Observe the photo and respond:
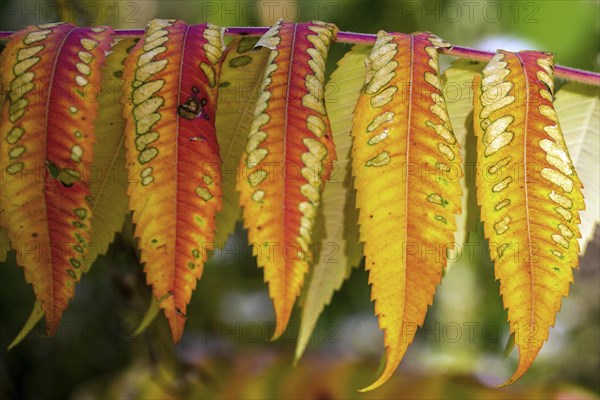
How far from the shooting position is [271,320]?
2.02 meters

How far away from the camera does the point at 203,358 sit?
138cm

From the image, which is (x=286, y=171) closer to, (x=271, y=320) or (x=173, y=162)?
(x=173, y=162)

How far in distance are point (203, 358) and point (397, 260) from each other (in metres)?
0.96

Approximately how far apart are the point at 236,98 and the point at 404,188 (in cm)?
22

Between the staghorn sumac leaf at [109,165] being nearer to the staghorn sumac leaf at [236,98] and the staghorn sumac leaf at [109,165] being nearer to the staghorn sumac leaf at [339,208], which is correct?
the staghorn sumac leaf at [236,98]

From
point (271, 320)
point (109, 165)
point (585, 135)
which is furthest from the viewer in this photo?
point (271, 320)

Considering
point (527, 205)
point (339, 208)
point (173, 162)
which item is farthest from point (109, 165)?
point (527, 205)

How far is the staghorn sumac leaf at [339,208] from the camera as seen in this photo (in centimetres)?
68

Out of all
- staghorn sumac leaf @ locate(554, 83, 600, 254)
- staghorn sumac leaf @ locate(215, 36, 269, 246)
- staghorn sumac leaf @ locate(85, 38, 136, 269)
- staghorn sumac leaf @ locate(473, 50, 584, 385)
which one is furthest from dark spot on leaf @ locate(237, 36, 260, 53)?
staghorn sumac leaf @ locate(554, 83, 600, 254)

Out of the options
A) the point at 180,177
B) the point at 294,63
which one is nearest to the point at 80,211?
the point at 180,177

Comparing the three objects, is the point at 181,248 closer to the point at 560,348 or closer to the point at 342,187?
the point at 342,187

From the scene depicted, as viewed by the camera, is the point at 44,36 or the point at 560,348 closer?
the point at 44,36

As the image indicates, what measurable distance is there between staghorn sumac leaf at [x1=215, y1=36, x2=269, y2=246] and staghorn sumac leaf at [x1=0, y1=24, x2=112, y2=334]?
0.13m

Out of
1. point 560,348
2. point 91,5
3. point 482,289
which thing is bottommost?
point 560,348
